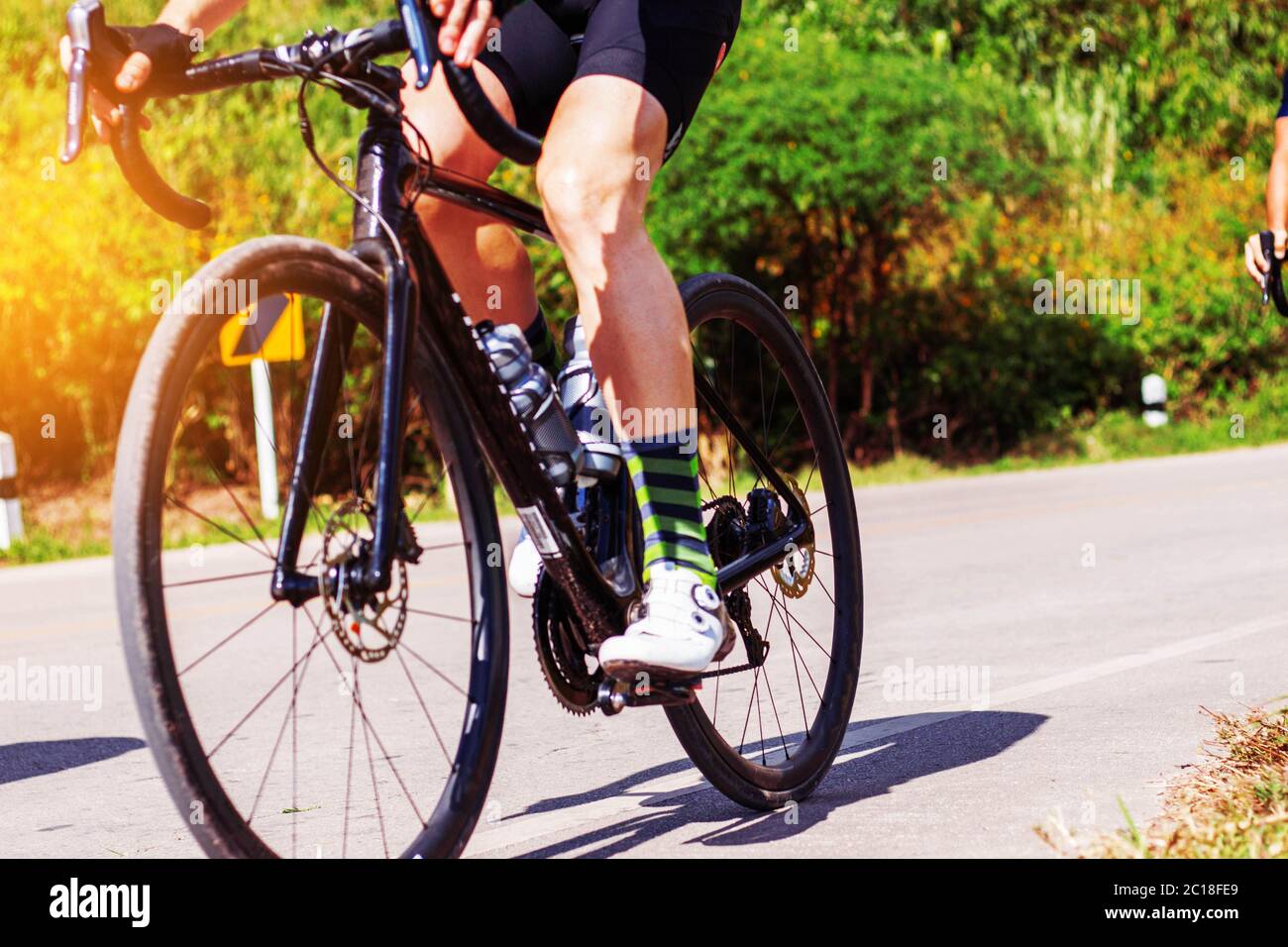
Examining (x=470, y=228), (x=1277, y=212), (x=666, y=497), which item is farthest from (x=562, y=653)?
(x=1277, y=212)

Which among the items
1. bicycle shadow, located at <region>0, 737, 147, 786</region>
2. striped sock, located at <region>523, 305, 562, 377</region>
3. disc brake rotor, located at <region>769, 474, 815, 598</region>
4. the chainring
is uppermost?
striped sock, located at <region>523, 305, 562, 377</region>

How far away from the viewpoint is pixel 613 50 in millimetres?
3238

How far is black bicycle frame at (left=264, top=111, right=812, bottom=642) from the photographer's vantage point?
8.89 feet

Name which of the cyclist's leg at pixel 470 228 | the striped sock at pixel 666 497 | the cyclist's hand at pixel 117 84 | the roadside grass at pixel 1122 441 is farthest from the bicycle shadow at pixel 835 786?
the roadside grass at pixel 1122 441

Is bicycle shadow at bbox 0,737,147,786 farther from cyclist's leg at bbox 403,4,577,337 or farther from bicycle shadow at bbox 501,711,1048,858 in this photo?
cyclist's leg at bbox 403,4,577,337

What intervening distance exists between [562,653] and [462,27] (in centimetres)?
108

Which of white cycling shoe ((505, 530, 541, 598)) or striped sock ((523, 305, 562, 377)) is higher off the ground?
striped sock ((523, 305, 562, 377))

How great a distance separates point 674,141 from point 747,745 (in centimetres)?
136

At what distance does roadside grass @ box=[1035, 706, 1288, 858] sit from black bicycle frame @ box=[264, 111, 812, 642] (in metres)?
0.90

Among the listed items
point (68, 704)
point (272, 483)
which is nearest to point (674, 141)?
point (68, 704)

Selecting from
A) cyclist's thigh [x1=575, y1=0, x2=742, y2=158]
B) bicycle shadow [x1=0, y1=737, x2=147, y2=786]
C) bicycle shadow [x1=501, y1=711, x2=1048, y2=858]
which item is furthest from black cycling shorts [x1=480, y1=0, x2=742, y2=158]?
bicycle shadow [x1=0, y1=737, x2=147, y2=786]

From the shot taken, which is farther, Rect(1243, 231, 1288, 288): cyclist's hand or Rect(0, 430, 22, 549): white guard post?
Rect(0, 430, 22, 549): white guard post

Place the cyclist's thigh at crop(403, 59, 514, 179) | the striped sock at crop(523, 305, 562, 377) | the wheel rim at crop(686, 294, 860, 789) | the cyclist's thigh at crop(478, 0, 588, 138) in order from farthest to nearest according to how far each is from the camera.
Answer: the wheel rim at crop(686, 294, 860, 789), the striped sock at crop(523, 305, 562, 377), the cyclist's thigh at crop(478, 0, 588, 138), the cyclist's thigh at crop(403, 59, 514, 179)
